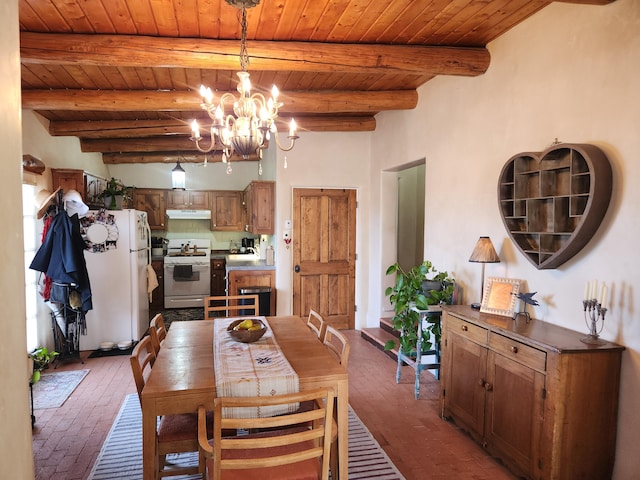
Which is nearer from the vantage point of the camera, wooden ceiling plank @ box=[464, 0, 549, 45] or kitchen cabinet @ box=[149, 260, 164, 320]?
wooden ceiling plank @ box=[464, 0, 549, 45]

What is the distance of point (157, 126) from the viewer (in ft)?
17.0

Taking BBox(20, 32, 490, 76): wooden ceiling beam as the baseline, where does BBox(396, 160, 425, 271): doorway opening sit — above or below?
below

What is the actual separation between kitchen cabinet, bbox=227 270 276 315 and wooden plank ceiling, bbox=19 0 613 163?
89.4 inches

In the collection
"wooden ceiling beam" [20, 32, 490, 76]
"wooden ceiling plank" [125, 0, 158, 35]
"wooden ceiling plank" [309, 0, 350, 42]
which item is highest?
"wooden ceiling plank" [309, 0, 350, 42]

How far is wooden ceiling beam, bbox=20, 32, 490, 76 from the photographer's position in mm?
2824

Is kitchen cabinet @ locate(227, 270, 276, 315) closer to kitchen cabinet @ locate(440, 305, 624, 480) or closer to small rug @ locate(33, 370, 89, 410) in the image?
small rug @ locate(33, 370, 89, 410)

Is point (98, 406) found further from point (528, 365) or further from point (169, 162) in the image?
point (169, 162)

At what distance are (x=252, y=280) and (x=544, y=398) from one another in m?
3.96

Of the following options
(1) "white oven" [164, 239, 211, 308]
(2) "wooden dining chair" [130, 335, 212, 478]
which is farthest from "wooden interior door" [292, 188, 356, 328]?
(2) "wooden dining chair" [130, 335, 212, 478]

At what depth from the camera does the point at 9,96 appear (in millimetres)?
889

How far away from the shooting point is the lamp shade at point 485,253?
304 centimetres

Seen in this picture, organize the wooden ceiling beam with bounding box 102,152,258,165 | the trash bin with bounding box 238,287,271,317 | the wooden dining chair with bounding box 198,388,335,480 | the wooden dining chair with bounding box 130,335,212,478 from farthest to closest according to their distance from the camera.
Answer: the wooden ceiling beam with bounding box 102,152,258,165 < the trash bin with bounding box 238,287,271,317 < the wooden dining chair with bounding box 130,335,212,478 < the wooden dining chair with bounding box 198,388,335,480

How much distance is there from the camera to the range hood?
7.23 metres

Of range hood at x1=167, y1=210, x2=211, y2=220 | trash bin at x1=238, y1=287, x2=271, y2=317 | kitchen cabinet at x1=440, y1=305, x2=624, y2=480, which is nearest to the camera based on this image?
kitchen cabinet at x1=440, y1=305, x2=624, y2=480
